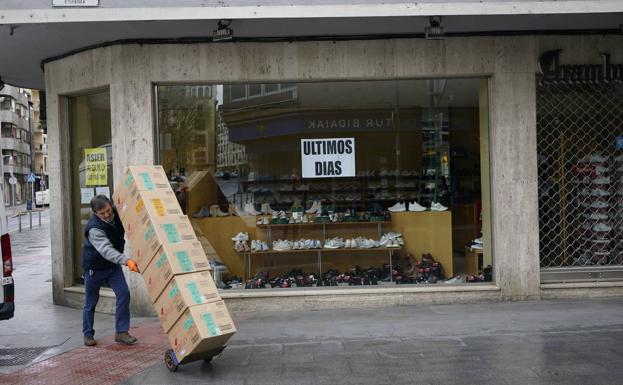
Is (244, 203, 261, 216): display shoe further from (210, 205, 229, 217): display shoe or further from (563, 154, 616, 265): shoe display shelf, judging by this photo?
(563, 154, 616, 265): shoe display shelf

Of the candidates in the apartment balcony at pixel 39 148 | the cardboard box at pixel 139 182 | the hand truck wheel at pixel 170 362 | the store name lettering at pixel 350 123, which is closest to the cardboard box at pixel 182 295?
the hand truck wheel at pixel 170 362

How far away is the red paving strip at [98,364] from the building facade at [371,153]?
56.3 inches

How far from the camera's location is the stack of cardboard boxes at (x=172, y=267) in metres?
5.06

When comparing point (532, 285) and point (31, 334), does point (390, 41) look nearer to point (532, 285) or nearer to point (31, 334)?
point (532, 285)

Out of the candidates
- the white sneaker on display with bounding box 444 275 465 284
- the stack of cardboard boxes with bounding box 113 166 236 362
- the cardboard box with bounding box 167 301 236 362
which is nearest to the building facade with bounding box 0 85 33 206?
the white sneaker on display with bounding box 444 275 465 284

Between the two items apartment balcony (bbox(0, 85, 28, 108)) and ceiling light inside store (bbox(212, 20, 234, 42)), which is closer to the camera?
ceiling light inside store (bbox(212, 20, 234, 42))

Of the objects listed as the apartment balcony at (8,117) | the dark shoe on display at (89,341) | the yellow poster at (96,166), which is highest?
the apartment balcony at (8,117)

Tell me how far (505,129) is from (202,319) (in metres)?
4.78

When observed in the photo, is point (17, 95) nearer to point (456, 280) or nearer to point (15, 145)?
point (15, 145)

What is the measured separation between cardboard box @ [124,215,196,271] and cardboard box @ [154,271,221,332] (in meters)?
0.36

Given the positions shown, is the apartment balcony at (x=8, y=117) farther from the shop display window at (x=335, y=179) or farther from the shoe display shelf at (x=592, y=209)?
the shoe display shelf at (x=592, y=209)

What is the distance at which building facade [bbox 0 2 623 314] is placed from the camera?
7793mm

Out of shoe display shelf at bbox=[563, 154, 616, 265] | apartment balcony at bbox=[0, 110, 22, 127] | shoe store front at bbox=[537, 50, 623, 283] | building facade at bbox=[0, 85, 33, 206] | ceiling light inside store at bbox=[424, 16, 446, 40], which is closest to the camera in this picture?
ceiling light inside store at bbox=[424, 16, 446, 40]

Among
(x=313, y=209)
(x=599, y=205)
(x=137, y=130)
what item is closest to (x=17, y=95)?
(x=137, y=130)
